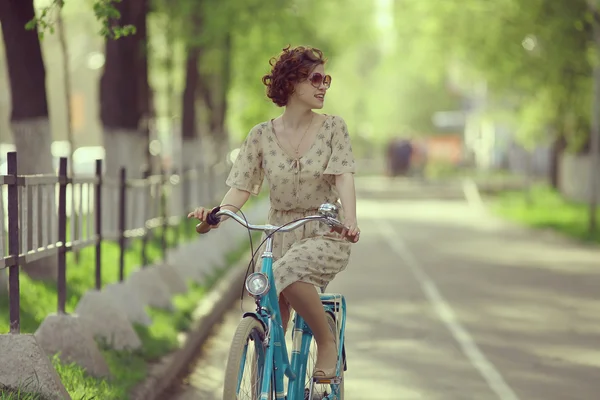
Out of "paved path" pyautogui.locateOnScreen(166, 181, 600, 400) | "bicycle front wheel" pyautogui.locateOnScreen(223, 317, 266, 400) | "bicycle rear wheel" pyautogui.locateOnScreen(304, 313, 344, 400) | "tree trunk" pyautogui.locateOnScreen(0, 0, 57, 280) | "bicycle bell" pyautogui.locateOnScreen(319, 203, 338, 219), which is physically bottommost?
"paved path" pyautogui.locateOnScreen(166, 181, 600, 400)

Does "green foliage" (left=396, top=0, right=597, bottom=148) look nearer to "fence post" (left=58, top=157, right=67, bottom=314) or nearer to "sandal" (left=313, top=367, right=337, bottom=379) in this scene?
"fence post" (left=58, top=157, right=67, bottom=314)

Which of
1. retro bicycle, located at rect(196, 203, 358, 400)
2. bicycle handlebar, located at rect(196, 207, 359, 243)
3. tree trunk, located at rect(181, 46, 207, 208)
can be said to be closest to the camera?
retro bicycle, located at rect(196, 203, 358, 400)

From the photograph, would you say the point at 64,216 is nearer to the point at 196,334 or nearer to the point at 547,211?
the point at 196,334

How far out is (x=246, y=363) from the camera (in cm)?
612

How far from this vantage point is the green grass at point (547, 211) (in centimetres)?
2869

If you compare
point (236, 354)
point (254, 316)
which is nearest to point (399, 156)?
point (254, 316)

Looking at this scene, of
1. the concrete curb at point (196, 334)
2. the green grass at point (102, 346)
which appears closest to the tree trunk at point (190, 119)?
the concrete curb at point (196, 334)

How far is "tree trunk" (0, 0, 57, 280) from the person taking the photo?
12.5m

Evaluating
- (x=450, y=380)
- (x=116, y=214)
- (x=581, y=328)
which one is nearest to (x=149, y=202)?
(x=116, y=214)

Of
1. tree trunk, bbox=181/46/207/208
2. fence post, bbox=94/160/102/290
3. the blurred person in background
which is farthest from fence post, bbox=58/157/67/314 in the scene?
the blurred person in background

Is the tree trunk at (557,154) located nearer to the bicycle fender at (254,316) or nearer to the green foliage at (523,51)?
the green foliage at (523,51)

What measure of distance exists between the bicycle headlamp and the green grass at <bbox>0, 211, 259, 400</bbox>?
163cm

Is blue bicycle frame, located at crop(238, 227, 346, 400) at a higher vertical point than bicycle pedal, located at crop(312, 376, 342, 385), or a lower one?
higher

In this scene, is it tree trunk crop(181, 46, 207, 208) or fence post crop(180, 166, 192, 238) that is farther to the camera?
tree trunk crop(181, 46, 207, 208)
